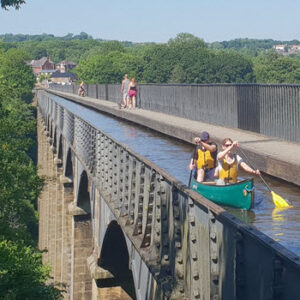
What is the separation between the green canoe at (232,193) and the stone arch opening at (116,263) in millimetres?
5383

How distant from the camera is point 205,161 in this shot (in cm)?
1070

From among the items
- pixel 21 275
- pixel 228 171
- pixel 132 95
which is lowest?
pixel 21 275

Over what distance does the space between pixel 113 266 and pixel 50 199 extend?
83.8 feet

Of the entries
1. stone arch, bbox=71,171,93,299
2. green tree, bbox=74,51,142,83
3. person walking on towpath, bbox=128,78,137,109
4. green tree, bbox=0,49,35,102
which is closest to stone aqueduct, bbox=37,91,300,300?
stone arch, bbox=71,171,93,299

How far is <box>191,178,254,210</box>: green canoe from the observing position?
29.3 ft

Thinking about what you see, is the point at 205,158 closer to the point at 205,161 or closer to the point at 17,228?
the point at 205,161

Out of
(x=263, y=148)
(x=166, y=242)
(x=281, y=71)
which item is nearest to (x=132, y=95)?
(x=263, y=148)

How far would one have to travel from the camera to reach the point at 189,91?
27609 mm

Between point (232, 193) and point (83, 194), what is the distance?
44.1ft

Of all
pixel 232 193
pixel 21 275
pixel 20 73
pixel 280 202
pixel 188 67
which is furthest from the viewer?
pixel 188 67

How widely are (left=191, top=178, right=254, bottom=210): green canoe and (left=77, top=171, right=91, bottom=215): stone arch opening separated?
417 inches

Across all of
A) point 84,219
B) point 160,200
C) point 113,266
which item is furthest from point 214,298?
point 84,219

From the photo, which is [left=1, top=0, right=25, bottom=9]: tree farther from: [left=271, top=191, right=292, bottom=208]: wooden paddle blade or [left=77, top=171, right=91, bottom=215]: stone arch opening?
[left=77, top=171, right=91, bottom=215]: stone arch opening

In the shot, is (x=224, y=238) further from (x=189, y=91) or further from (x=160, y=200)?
(x=189, y=91)
